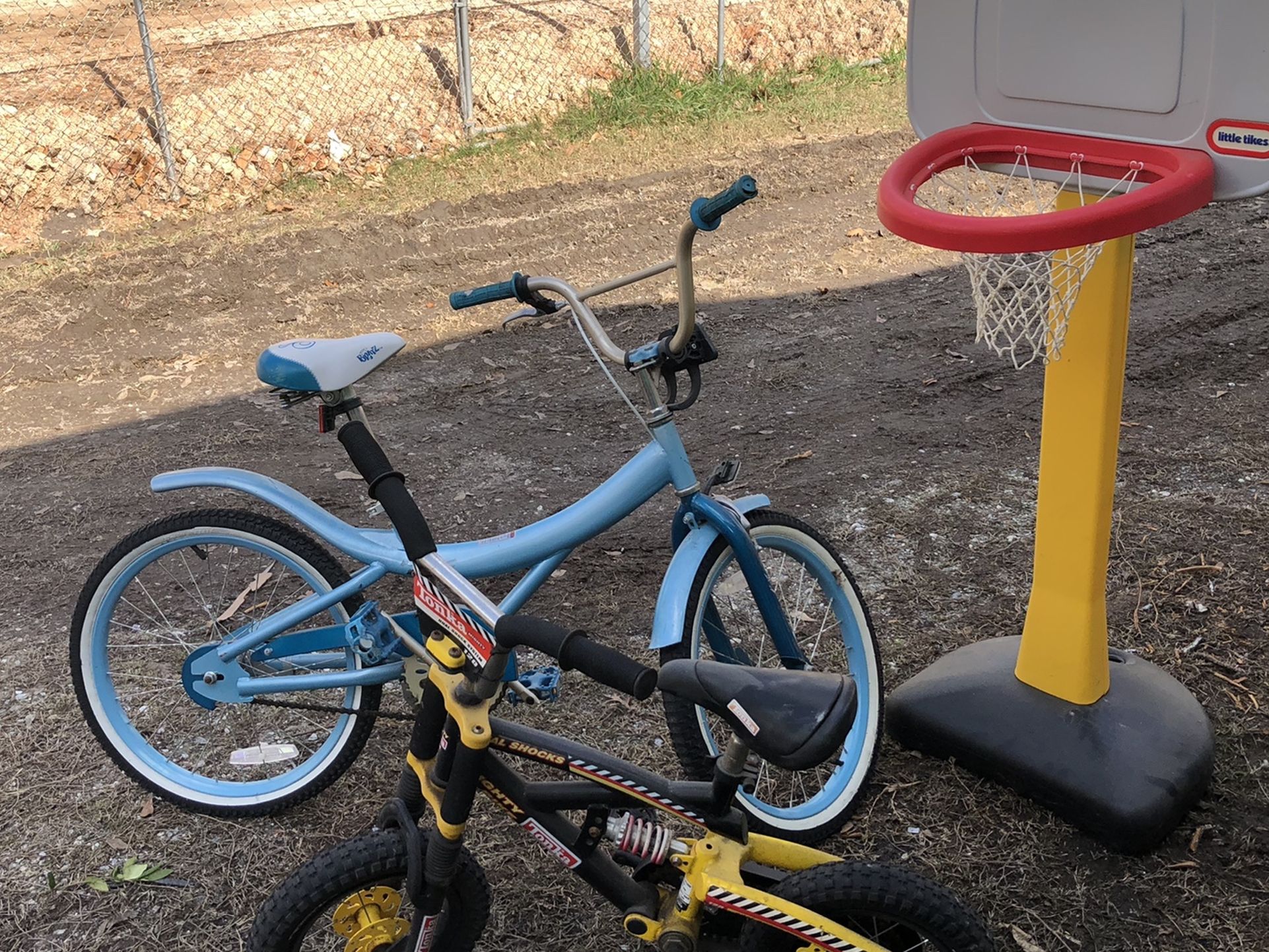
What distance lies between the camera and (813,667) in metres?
3.04

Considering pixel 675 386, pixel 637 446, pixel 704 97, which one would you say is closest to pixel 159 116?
pixel 704 97

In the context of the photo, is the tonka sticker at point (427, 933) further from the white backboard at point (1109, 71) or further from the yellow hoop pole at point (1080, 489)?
the white backboard at point (1109, 71)

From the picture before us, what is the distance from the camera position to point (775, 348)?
496cm

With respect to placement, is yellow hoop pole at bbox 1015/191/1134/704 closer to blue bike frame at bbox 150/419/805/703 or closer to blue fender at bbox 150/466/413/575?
blue bike frame at bbox 150/419/805/703

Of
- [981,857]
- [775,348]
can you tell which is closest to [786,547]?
[981,857]

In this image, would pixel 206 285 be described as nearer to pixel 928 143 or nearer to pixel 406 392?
pixel 406 392

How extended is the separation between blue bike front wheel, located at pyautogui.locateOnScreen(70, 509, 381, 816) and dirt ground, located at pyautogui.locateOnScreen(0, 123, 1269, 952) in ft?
0.37

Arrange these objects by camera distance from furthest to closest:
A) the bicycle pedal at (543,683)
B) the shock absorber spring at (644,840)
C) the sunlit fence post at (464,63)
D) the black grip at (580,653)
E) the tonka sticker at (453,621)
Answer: the sunlit fence post at (464,63) → the bicycle pedal at (543,683) → the shock absorber spring at (644,840) → the tonka sticker at (453,621) → the black grip at (580,653)

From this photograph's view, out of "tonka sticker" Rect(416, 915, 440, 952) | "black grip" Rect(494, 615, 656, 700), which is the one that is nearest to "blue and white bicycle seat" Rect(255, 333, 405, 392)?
"black grip" Rect(494, 615, 656, 700)

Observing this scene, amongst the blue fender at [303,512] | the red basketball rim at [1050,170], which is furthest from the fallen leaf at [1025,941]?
the blue fender at [303,512]

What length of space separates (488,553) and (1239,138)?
1.70m

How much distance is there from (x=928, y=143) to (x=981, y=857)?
1.57 meters

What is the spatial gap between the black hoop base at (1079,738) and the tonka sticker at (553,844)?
1191 millimetres

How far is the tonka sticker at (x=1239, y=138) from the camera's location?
2.04 meters
